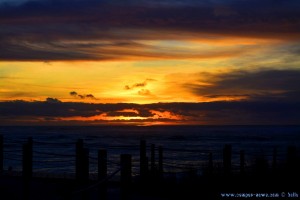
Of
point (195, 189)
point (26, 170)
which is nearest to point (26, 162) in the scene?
point (26, 170)

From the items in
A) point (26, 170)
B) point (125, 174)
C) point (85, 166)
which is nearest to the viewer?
point (125, 174)

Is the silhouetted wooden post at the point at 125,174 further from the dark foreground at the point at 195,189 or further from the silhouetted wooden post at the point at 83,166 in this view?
the dark foreground at the point at 195,189

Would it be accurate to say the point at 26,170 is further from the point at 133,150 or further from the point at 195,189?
the point at 133,150

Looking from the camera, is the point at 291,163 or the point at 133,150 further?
the point at 133,150

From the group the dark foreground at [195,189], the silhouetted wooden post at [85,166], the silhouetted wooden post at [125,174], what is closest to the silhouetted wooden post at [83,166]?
the silhouetted wooden post at [85,166]

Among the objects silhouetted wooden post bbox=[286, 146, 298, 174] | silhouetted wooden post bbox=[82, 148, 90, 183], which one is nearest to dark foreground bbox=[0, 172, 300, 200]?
silhouetted wooden post bbox=[82, 148, 90, 183]

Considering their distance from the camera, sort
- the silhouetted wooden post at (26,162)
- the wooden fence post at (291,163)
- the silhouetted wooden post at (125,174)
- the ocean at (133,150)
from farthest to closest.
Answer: the ocean at (133,150) → the wooden fence post at (291,163) → the silhouetted wooden post at (26,162) → the silhouetted wooden post at (125,174)

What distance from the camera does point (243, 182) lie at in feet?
53.2

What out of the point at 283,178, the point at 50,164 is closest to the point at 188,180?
the point at 283,178

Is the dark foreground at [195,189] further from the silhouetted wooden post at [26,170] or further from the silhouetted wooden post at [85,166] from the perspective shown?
the silhouetted wooden post at [85,166]

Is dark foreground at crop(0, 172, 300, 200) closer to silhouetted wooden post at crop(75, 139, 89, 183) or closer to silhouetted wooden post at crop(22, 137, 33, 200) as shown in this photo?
silhouetted wooden post at crop(22, 137, 33, 200)

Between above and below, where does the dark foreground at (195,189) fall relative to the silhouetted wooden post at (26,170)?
below

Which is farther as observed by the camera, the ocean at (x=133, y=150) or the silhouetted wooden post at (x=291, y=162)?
the ocean at (x=133, y=150)

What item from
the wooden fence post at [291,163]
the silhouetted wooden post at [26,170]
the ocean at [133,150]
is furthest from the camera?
the ocean at [133,150]
